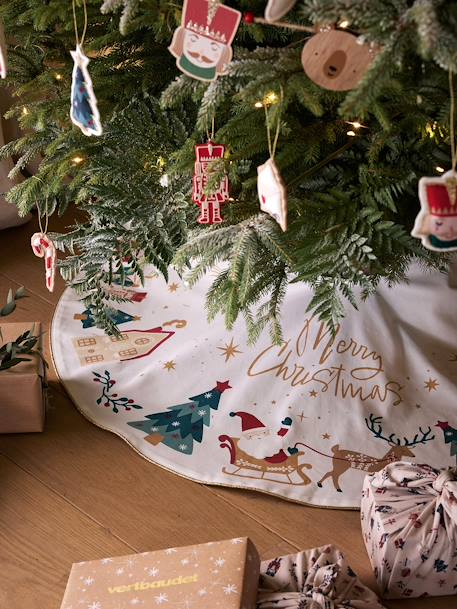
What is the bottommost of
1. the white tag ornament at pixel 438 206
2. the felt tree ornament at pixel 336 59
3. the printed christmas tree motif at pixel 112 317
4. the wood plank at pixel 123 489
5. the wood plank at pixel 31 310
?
the wood plank at pixel 123 489

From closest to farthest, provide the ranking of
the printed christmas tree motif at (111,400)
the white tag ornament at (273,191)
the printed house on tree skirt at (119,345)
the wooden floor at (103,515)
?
the white tag ornament at (273,191)
the wooden floor at (103,515)
the printed christmas tree motif at (111,400)
the printed house on tree skirt at (119,345)

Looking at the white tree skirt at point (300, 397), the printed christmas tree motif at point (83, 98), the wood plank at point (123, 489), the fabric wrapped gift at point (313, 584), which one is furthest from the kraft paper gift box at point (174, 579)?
the printed christmas tree motif at point (83, 98)

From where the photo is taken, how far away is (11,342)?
1599 millimetres

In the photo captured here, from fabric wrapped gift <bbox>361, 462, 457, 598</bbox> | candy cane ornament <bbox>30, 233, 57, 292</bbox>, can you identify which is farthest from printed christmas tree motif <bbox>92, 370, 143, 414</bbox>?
fabric wrapped gift <bbox>361, 462, 457, 598</bbox>

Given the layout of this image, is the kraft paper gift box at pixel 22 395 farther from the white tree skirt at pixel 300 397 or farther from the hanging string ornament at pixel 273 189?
the hanging string ornament at pixel 273 189

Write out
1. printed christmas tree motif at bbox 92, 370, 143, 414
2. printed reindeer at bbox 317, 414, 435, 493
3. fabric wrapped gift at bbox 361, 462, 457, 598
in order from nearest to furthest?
fabric wrapped gift at bbox 361, 462, 457, 598, printed reindeer at bbox 317, 414, 435, 493, printed christmas tree motif at bbox 92, 370, 143, 414

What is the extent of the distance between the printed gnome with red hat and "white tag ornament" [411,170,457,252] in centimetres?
62

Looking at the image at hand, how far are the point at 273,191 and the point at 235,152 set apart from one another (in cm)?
21

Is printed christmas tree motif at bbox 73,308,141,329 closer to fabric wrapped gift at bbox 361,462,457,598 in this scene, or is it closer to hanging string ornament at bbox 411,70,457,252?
fabric wrapped gift at bbox 361,462,457,598

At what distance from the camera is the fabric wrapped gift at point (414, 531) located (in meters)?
1.28

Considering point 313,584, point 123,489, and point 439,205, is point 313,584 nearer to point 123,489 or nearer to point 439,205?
point 123,489

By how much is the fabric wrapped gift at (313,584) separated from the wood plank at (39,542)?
26 cm

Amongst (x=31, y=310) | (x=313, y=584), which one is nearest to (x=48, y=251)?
(x=31, y=310)

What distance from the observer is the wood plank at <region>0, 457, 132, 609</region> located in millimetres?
1370
